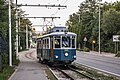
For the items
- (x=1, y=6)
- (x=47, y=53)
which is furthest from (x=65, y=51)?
(x=1, y=6)

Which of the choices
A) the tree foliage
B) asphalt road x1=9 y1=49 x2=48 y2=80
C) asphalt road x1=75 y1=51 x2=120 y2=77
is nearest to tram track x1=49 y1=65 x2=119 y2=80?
asphalt road x1=9 y1=49 x2=48 y2=80

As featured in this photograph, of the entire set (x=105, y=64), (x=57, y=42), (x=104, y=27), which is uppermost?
(x=104, y=27)

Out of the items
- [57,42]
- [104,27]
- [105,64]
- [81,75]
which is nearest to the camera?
[81,75]

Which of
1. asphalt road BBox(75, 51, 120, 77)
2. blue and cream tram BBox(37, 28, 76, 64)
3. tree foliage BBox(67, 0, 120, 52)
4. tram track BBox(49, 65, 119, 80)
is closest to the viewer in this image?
tram track BBox(49, 65, 119, 80)

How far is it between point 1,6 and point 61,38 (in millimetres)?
6567

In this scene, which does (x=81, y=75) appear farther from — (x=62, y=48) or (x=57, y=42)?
(x=57, y=42)

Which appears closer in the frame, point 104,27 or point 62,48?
point 62,48

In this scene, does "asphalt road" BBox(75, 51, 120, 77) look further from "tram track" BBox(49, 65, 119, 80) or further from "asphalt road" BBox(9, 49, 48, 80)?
"asphalt road" BBox(9, 49, 48, 80)

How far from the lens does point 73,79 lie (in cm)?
2016

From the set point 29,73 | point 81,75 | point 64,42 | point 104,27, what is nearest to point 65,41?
point 64,42

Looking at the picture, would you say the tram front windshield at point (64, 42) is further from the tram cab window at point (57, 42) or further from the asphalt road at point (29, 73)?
the asphalt road at point (29, 73)

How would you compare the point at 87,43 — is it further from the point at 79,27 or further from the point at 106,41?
the point at 106,41

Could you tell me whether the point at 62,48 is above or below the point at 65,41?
below

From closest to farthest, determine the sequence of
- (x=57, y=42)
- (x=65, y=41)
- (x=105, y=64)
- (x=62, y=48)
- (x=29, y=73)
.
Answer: (x=29, y=73)
(x=62, y=48)
(x=65, y=41)
(x=57, y=42)
(x=105, y=64)
